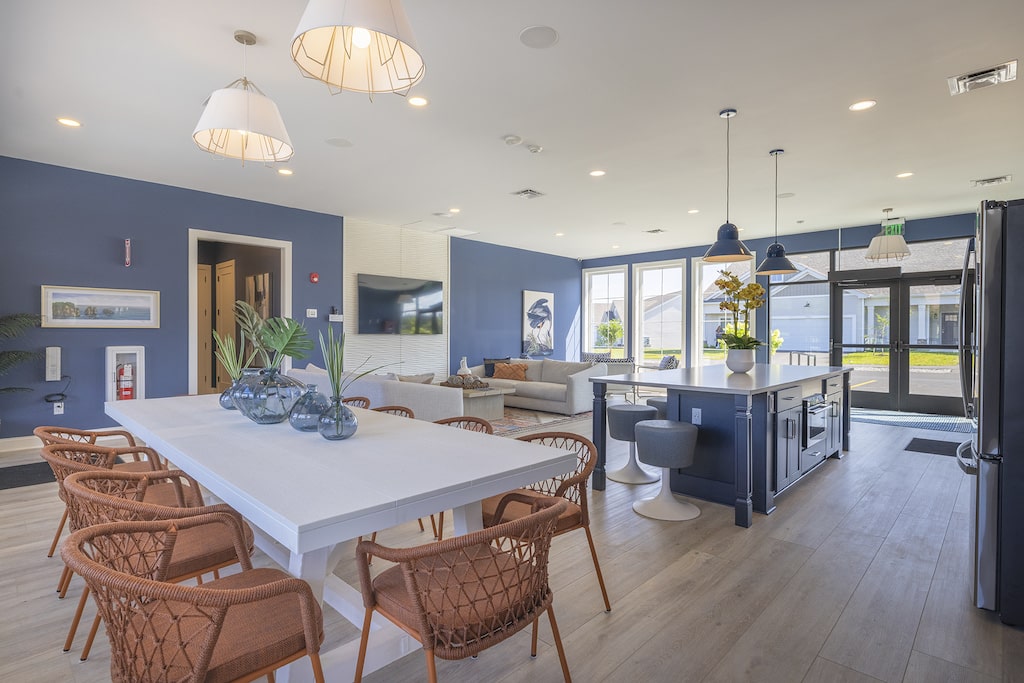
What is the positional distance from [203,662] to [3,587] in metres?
2.20

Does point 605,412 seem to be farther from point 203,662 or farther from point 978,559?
point 203,662

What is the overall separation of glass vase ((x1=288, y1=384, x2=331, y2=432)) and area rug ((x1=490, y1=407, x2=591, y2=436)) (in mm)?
3723

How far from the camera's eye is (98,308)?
17.7 ft

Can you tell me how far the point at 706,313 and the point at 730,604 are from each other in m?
7.99

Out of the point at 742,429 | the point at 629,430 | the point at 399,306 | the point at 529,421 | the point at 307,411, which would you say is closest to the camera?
the point at 307,411

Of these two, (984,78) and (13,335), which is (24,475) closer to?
(13,335)

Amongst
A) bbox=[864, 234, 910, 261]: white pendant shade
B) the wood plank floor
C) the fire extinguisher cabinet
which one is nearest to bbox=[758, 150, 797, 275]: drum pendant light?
bbox=[864, 234, 910, 261]: white pendant shade

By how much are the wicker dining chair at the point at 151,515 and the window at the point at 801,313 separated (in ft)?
27.9

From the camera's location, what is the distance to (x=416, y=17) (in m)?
2.67

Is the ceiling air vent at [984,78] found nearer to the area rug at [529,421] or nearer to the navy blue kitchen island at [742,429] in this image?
the navy blue kitchen island at [742,429]

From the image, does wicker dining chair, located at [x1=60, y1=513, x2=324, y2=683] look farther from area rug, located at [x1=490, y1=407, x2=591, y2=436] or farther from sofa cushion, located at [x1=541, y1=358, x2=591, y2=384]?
sofa cushion, located at [x1=541, y1=358, x2=591, y2=384]

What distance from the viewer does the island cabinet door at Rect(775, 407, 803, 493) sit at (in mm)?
3463

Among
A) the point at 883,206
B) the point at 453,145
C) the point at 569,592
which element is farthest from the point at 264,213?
the point at 883,206

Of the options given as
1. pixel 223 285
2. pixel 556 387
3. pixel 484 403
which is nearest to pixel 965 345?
pixel 484 403
